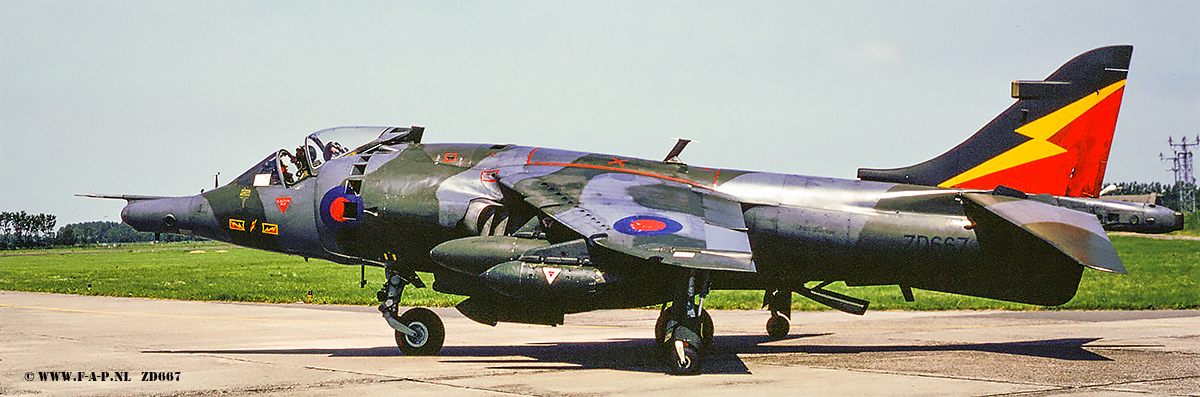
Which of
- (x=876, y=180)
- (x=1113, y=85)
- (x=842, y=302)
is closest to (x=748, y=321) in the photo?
(x=842, y=302)

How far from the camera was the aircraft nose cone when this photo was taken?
1585 cm

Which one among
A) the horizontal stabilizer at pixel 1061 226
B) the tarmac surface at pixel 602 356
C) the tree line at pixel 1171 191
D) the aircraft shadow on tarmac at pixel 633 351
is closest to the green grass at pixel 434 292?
the tarmac surface at pixel 602 356

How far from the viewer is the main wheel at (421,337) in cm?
1472

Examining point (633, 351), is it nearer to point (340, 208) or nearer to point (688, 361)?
point (688, 361)

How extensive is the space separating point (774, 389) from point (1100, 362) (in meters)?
5.23

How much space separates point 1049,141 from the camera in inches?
585

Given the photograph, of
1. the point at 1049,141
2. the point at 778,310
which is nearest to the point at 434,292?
the point at 778,310

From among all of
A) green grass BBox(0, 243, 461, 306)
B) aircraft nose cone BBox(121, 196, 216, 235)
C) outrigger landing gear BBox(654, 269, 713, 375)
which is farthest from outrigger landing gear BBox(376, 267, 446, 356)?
green grass BBox(0, 243, 461, 306)

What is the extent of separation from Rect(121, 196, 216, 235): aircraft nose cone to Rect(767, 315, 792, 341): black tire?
9591 millimetres

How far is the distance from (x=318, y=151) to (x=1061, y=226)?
11130 mm

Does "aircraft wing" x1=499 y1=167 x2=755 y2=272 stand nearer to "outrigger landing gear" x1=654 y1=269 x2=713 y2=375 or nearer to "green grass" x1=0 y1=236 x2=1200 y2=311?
"outrigger landing gear" x1=654 y1=269 x2=713 y2=375

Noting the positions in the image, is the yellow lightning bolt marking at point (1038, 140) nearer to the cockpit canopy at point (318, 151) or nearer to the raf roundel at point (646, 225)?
the raf roundel at point (646, 225)

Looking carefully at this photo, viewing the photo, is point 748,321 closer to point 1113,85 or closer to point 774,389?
point 1113,85

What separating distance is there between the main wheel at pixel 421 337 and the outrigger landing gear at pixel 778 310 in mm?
5590
